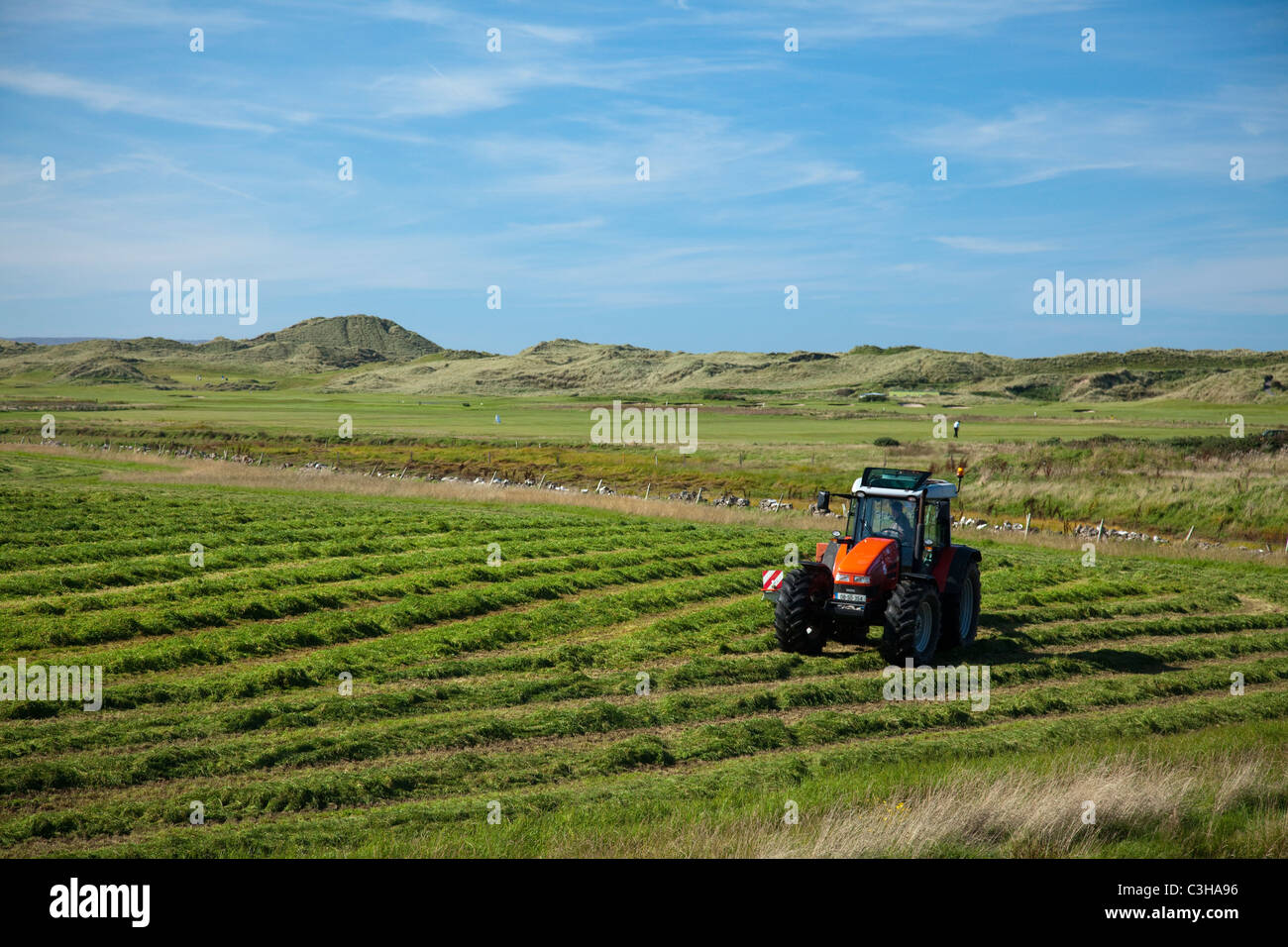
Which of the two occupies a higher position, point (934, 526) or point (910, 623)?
point (934, 526)

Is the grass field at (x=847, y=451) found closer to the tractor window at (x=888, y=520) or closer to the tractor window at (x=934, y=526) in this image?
the tractor window at (x=934, y=526)

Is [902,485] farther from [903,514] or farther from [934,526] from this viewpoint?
[934,526]

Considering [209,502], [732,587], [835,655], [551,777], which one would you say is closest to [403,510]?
[209,502]

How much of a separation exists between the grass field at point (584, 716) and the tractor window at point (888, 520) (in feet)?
6.73

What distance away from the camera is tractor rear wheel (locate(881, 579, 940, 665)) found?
15.6m

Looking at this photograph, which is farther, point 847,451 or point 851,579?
point 847,451

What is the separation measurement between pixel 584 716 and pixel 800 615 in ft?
15.1

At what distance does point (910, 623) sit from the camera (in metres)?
15.6

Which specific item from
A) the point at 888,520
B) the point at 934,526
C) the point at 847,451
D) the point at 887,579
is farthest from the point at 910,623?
the point at 847,451

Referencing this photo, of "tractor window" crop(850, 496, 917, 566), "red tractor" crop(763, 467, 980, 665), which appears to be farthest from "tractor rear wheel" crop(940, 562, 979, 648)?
"tractor window" crop(850, 496, 917, 566)

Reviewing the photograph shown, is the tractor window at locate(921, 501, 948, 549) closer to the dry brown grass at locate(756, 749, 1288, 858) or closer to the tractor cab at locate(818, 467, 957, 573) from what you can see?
the tractor cab at locate(818, 467, 957, 573)
